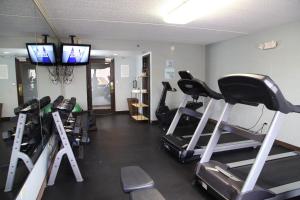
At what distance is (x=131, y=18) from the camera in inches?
131

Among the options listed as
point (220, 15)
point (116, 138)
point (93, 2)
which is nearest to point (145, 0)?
point (93, 2)

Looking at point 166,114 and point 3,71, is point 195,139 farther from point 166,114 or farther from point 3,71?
point 3,71

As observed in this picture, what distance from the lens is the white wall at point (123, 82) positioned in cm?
736

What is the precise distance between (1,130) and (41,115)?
0.91 meters

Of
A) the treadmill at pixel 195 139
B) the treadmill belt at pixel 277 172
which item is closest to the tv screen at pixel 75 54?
the treadmill at pixel 195 139

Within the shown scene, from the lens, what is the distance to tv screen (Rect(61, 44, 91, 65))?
15.1ft

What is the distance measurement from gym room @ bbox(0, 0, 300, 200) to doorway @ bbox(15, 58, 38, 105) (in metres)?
0.02

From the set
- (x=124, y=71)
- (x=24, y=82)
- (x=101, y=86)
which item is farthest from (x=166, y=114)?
(x=24, y=82)

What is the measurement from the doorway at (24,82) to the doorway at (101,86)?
431 cm

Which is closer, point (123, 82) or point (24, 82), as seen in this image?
point (24, 82)

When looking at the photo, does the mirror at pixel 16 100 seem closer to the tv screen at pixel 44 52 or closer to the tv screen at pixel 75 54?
the tv screen at pixel 44 52

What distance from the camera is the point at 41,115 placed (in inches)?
111

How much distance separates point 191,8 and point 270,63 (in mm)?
2441

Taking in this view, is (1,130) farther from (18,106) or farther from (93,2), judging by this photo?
(93,2)
